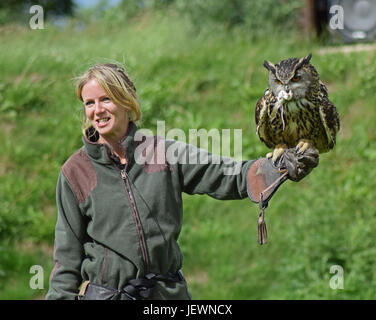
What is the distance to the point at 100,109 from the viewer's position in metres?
2.28

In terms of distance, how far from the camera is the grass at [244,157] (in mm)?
5043

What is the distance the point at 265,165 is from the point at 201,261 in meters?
3.23

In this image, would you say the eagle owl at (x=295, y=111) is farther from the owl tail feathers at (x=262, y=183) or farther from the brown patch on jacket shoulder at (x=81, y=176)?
the brown patch on jacket shoulder at (x=81, y=176)

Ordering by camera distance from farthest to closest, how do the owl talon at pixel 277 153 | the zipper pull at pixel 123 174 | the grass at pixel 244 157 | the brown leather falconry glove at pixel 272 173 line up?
the grass at pixel 244 157 → the zipper pull at pixel 123 174 → the owl talon at pixel 277 153 → the brown leather falconry glove at pixel 272 173

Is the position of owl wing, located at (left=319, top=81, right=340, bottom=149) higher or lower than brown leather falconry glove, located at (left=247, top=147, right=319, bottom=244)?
higher

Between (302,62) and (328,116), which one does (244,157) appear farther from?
(302,62)

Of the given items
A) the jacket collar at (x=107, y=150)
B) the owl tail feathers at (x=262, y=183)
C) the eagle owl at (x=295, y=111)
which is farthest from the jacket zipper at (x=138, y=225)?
the eagle owl at (x=295, y=111)

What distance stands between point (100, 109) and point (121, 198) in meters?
0.42

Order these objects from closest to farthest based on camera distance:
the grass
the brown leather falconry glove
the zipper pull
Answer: the brown leather falconry glove < the zipper pull < the grass

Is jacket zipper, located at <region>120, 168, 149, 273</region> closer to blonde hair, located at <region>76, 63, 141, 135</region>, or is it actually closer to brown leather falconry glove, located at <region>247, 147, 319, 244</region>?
blonde hair, located at <region>76, 63, 141, 135</region>

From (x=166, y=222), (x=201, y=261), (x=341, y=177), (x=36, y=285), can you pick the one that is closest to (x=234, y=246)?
(x=201, y=261)

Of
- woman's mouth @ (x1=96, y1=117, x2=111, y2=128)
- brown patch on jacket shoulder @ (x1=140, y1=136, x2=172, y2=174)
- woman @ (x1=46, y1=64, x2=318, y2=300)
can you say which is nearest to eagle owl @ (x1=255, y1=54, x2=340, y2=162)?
woman @ (x1=46, y1=64, x2=318, y2=300)

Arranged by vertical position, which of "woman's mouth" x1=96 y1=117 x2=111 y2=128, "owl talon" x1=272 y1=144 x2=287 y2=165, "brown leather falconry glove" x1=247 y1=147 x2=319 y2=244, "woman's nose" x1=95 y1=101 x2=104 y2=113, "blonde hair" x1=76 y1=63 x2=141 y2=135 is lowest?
"brown leather falconry glove" x1=247 y1=147 x2=319 y2=244

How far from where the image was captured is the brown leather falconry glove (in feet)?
6.66
